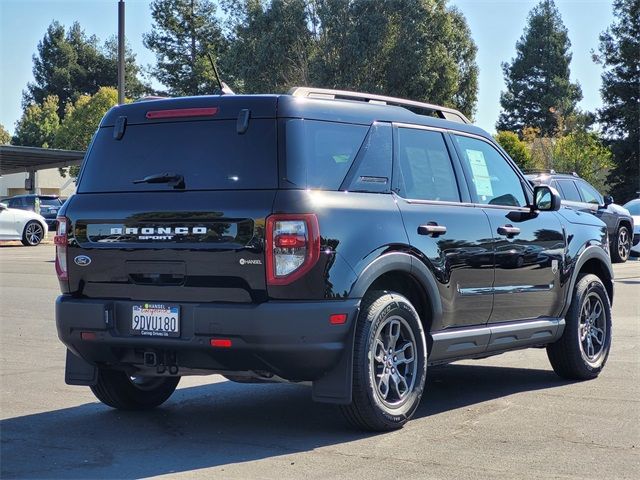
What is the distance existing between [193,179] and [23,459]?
1865 millimetres

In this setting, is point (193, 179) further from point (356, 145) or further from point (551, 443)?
point (551, 443)

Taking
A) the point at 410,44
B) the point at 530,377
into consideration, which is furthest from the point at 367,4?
the point at 530,377

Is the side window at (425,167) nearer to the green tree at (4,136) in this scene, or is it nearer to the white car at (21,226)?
the white car at (21,226)

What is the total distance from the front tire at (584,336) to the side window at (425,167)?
1831 millimetres

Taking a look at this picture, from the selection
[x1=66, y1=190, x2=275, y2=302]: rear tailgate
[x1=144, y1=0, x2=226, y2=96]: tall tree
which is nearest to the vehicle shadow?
[x1=66, y1=190, x2=275, y2=302]: rear tailgate

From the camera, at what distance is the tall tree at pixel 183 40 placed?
245ft

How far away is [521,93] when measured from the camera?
90250mm

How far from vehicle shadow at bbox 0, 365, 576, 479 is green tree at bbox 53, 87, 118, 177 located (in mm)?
68904

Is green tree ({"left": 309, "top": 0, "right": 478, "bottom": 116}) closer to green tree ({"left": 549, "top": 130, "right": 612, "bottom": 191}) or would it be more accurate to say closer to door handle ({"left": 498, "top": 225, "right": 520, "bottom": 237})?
green tree ({"left": 549, "top": 130, "right": 612, "bottom": 191})

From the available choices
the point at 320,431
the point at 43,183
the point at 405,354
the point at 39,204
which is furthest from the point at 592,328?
the point at 43,183

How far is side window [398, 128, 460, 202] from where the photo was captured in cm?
682

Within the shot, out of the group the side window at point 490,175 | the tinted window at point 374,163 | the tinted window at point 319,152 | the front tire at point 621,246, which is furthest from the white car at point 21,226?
the tinted window at point 319,152

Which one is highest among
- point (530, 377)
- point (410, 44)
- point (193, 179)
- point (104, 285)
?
point (410, 44)

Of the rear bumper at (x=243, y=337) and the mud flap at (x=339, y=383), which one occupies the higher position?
the rear bumper at (x=243, y=337)
